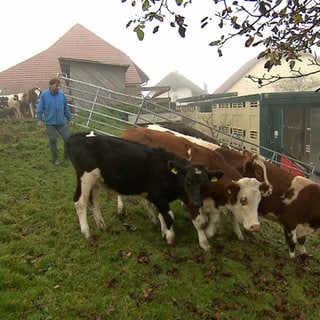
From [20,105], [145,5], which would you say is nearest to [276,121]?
[20,105]

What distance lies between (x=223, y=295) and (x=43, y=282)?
2223mm

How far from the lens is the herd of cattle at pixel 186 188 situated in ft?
17.9

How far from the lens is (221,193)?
19.5 ft

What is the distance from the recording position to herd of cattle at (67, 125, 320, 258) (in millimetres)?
5441

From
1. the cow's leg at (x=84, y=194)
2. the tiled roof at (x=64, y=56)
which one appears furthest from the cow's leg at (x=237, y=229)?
the tiled roof at (x=64, y=56)

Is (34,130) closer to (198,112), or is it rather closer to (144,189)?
(144,189)

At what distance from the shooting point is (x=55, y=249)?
5008mm

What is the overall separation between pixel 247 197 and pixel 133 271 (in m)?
2.13

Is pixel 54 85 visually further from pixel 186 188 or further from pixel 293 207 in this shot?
pixel 293 207

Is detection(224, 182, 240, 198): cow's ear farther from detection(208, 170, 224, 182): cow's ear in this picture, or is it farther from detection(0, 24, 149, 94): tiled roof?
detection(0, 24, 149, 94): tiled roof

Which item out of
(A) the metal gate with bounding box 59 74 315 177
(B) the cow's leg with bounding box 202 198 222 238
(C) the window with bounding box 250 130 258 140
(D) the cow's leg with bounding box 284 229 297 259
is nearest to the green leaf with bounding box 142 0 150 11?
(B) the cow's leg with bounding box 202 198 222 238

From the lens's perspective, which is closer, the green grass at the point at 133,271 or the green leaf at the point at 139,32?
the green leaf at the point at 139,32

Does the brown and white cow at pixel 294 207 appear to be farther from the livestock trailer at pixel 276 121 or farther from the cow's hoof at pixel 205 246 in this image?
A: the livestock trailer at pixel 276 121

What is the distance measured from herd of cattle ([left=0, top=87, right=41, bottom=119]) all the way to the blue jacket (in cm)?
665
